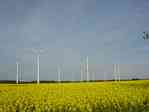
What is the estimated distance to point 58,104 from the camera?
42.5 ft

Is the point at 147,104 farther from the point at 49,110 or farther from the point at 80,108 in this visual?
the point at 49,110

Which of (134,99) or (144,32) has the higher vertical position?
(144,32)

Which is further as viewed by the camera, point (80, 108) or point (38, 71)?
point (38, 71)

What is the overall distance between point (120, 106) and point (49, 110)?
3390mm

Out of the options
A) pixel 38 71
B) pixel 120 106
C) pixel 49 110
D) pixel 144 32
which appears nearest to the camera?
pixel 49 110

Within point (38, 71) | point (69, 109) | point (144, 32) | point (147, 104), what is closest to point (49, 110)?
point (69, 109)

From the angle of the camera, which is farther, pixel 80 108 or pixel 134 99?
pixel 134 99

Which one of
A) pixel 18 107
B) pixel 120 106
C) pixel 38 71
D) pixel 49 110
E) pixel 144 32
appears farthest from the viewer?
pixel 38 71

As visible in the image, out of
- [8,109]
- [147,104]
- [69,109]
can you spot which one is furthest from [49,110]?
[147,104]

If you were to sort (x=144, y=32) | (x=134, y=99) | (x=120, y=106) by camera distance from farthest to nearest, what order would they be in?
(x=144, y=32) < (x=134, y=99) < (x=120, y=106)

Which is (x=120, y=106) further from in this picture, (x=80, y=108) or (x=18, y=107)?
(x=18, y=107)

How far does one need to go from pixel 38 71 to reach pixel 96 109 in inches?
1833

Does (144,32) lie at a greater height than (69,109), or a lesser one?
greater

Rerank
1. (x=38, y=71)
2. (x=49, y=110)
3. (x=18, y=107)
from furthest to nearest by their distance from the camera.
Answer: (x=38, y=71) < (x=18, y=107) < (x=49, y=110)
